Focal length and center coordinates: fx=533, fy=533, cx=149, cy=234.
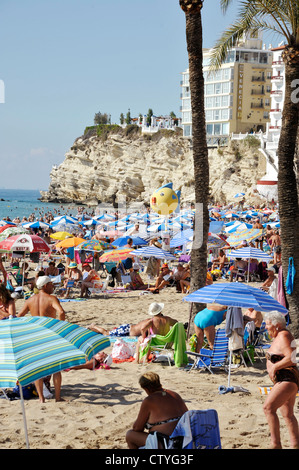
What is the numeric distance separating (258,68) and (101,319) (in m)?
67.6

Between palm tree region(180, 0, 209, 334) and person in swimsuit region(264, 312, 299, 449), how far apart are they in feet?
16.4

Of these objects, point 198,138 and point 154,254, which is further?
point 154,254

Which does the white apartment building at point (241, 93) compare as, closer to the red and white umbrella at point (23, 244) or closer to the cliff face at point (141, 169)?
the cliff face at point (141, 169)

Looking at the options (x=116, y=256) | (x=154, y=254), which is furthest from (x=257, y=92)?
(x=154, y=254)

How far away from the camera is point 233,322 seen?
25.3 feet

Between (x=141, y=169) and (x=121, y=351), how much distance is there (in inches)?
2831

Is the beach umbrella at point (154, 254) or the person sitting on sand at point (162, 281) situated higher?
the beach umbrella at point (154, 254)

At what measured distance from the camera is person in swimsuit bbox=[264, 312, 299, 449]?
476cm

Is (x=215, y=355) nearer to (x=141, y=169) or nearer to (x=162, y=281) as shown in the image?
(x=162, y=281)

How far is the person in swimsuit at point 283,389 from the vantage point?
15.6 ft

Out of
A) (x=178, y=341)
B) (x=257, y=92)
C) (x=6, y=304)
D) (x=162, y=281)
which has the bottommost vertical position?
(x=162, y=281)

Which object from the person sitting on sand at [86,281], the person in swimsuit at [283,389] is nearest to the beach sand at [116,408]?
the person in swimsuit at [283,389]

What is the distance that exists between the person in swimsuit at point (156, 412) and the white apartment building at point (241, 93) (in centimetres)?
6865

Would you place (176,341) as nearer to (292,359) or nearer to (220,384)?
(220,384)
